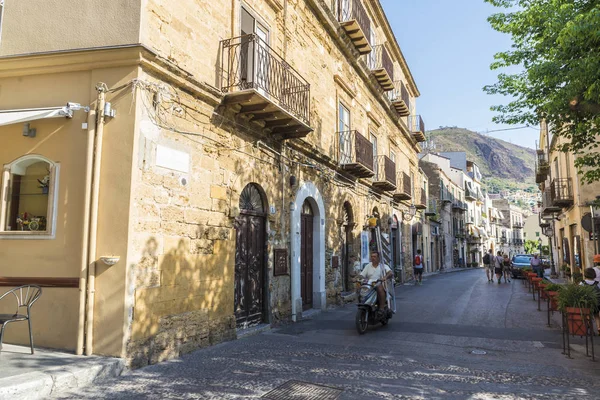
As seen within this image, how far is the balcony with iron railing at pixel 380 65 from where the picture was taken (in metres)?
17.1

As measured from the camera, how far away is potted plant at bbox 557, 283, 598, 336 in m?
6.87

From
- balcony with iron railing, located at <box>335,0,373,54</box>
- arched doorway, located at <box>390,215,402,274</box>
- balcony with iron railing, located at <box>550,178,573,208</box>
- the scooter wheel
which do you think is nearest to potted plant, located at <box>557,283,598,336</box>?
the scooter wheel

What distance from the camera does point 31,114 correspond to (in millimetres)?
5922

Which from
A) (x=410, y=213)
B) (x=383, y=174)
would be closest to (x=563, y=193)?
(x=410, y=213)

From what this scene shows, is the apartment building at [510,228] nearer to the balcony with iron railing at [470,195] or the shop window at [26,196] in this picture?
the balcony with iron railing at [470,195]

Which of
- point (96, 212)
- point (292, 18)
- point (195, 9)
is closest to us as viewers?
point (96, 212)

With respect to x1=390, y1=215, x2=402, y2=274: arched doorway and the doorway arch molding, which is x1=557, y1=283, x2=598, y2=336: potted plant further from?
x1=390, y1=215, x2=402, y2=274: arched doorway

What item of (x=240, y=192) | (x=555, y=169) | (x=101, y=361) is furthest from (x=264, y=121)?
(x=555, y=169)

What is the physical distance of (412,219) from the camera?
25031 mm

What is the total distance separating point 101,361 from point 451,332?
21.5 ft

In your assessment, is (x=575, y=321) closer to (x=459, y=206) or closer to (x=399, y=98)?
(x=399, y=98)

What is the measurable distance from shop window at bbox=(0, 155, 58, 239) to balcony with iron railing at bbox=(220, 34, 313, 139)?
320 cm

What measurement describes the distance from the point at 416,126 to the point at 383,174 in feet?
30.5

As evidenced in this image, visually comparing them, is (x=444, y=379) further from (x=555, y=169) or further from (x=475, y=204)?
(x=475, y=204)
